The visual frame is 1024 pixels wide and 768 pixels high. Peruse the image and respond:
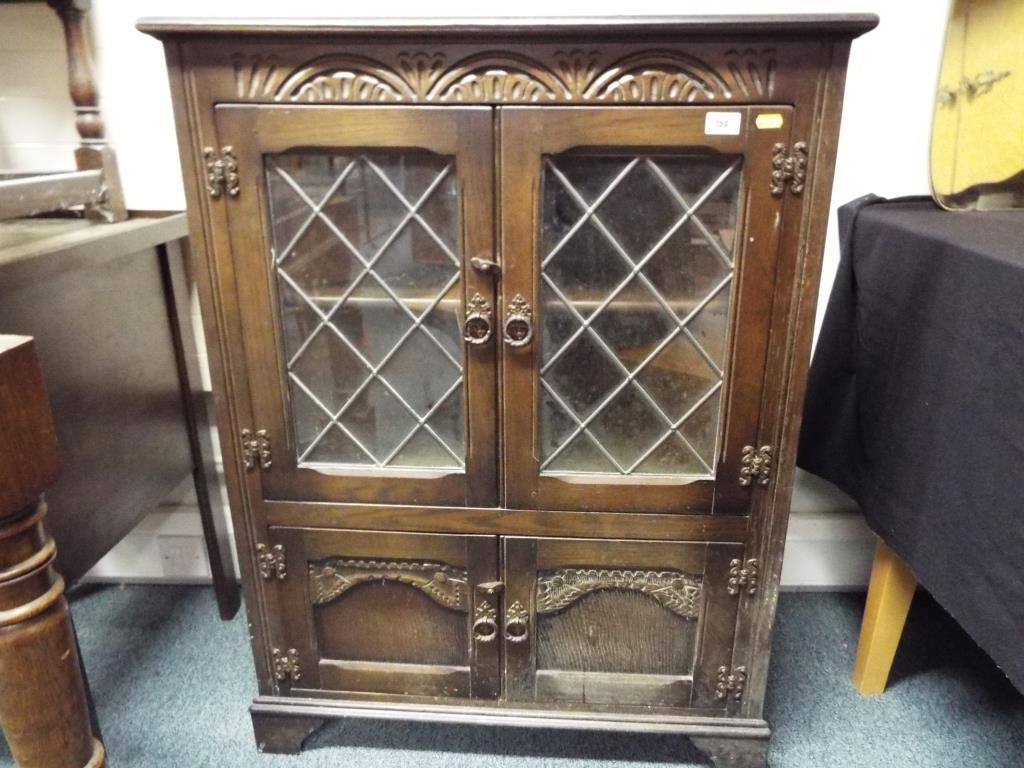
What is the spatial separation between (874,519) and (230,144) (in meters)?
0.99

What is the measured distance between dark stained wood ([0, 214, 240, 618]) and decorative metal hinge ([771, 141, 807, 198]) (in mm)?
847

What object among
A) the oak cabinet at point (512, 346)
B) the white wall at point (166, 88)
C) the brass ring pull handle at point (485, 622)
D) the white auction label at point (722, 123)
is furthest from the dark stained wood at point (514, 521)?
the white wall at point (166, 88)

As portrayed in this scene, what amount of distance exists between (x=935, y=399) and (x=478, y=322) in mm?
568

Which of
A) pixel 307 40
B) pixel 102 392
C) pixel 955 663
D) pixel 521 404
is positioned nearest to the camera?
pixel 307 40

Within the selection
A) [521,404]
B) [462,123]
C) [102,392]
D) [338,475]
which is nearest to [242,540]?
[338,475]

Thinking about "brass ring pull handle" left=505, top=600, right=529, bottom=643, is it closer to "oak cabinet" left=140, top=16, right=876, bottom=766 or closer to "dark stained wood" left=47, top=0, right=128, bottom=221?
"oak cabinet" left=140, top=16, right=876, bottom=766

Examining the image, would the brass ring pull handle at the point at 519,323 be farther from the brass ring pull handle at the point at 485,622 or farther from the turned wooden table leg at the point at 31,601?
the turned wooden table leg at the point at 31,601

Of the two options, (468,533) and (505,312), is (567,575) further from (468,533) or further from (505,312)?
(505,312)

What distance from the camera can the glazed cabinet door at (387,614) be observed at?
1045mm

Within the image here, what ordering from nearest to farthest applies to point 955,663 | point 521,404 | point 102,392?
point 521,404
point 102,392
point 955,663

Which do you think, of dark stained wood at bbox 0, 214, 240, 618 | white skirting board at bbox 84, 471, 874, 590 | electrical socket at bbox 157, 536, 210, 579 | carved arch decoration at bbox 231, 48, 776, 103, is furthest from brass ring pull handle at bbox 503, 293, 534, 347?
electrical socket at bbox 157, 536, 210, 579

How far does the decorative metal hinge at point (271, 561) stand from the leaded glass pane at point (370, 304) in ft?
0.46

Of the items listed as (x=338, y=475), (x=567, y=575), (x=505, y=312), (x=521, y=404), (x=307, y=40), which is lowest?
(x=567, y=575)

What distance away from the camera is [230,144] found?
2.85ft
